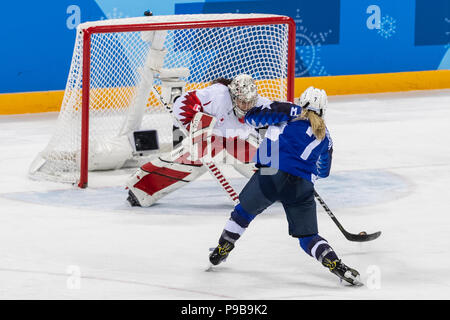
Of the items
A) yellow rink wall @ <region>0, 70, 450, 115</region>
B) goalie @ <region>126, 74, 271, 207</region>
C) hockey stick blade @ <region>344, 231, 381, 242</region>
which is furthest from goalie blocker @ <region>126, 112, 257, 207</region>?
yellow rink wall @ <region>0, 70, 450, 115</region>

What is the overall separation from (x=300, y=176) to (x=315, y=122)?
0.82 ft

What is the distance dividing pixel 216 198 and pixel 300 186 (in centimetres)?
207

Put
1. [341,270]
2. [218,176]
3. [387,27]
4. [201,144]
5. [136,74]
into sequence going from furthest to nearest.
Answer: [387,27] → [136,74] → [201,144] → [218,176] → [341,270]

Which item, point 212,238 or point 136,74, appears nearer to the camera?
point 212,238

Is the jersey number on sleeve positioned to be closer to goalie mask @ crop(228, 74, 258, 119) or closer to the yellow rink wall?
goalie mask @ crop(228, 74, 258, 119)

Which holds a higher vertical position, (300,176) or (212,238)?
(300,176)

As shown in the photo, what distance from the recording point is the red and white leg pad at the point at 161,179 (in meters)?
6.64

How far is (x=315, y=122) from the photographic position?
4969 mm

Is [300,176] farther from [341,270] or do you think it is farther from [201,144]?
[201,144]

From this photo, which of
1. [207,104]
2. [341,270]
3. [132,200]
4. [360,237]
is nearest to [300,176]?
[341,270]

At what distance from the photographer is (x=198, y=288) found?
4953 millimetres

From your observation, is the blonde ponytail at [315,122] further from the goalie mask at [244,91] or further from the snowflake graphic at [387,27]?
the snowflake graphic at [387,27]

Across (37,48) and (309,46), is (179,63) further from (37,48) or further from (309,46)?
(309,46)

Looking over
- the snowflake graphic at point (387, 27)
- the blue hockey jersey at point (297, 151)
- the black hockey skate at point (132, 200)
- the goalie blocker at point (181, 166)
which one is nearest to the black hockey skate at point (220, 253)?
the blue hockey jersey at point (297, 151)
